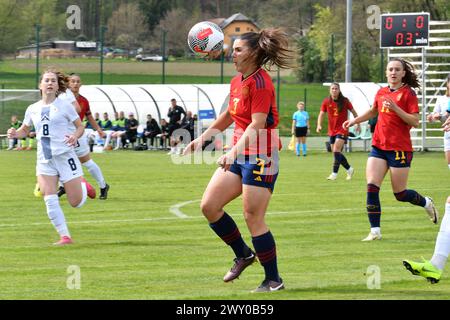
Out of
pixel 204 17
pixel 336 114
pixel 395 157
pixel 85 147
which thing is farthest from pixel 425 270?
pixel 204 17

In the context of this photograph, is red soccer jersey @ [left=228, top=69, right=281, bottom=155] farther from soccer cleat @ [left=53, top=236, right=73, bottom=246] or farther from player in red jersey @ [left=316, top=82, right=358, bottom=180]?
player in red jersey @ [left=316, top=82, right=358, bottom=180]

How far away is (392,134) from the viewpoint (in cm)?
1377

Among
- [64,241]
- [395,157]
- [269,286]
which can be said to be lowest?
[64,241]

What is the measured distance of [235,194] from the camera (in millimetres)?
9555

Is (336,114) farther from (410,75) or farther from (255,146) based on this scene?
(255,146)

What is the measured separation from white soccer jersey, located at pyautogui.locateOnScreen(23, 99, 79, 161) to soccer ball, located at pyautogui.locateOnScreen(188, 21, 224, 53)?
2.58 m

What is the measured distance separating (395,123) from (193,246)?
122 inches

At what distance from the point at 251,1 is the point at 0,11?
51039 mm

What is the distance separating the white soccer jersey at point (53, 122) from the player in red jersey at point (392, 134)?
147 inches

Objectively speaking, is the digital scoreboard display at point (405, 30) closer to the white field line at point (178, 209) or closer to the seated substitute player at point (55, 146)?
the white field line at point (178, 209)

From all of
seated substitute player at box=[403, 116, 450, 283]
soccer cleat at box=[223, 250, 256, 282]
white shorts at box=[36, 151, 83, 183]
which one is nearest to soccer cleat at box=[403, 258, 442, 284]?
seated substitute player at box=[403, 116, 450, 283]

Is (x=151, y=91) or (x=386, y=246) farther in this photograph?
(x=151, y=91)

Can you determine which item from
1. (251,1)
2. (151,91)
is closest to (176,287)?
(151,91)
